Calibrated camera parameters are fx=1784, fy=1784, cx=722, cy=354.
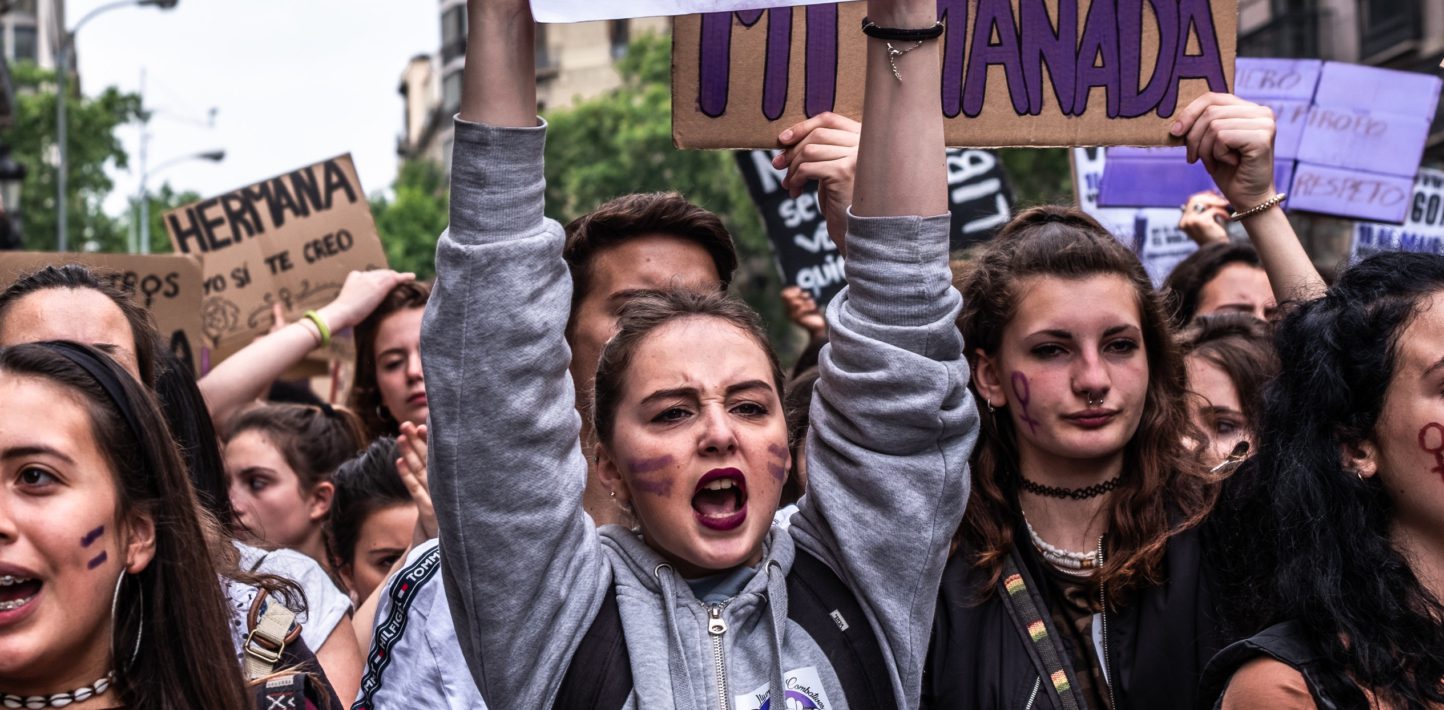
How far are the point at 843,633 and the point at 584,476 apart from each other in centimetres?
45

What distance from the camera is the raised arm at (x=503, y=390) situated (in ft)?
7.91

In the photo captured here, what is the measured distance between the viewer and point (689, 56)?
135 inches

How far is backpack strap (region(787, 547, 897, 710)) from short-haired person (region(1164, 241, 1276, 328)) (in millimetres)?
2677

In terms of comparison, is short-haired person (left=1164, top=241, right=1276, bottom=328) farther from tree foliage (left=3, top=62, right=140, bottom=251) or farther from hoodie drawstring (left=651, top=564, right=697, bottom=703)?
tree foliage (left=3, top=62, right=140, bottom=251)

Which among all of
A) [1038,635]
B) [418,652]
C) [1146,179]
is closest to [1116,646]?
[1038,635]

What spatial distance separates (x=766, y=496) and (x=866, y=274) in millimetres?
362

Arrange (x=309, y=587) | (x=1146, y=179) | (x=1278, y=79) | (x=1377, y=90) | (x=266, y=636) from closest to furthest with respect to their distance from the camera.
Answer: (x=266, y=636) → (x=309, y=587) → (x=1146, y=179) → (x=1377, y=90) → (x=1278, y=79)

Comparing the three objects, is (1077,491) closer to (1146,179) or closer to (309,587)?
(309,587)

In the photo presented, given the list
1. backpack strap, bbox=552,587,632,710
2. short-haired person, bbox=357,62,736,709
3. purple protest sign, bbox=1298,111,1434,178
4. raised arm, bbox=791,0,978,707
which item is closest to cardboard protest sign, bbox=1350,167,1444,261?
purple protest sign, bbox=1298,111,1434,178

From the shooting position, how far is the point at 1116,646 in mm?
3084

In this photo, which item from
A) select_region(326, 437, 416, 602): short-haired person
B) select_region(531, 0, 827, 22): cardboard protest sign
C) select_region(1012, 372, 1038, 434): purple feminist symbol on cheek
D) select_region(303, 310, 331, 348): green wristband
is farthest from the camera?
select_region(303, 310, 331, 348): green wristband

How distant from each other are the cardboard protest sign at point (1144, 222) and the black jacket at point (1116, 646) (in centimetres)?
347

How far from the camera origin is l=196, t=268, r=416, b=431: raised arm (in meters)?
5.09

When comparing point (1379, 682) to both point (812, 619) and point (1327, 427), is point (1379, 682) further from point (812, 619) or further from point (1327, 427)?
point (812, 619)
